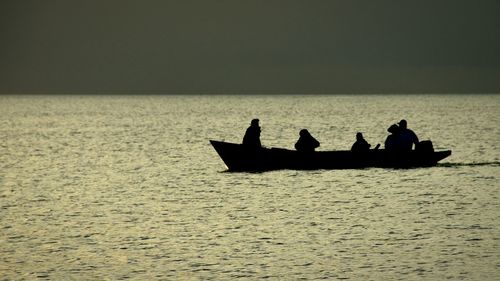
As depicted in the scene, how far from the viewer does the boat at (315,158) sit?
36.7 meters

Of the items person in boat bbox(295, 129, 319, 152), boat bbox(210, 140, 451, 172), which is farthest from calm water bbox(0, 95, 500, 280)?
person in boat bbox(295, 129, 319, 152)

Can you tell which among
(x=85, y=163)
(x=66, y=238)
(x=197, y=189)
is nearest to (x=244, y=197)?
(x=197, y=189)

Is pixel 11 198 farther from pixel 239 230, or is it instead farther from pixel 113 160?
pixel 113 160

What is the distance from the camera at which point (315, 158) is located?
36.8m

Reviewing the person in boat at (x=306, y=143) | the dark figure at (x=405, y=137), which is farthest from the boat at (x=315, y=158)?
the dark figure at (x=405, y=137)

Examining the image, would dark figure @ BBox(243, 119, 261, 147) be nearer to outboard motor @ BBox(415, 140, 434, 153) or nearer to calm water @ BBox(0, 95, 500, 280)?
calm water @ BBox(0, 95, 500, 280)

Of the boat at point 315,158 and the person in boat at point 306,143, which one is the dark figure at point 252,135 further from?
the person in boat at point 306,143

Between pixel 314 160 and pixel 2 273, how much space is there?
59.3 feet

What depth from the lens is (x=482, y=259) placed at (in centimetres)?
2134

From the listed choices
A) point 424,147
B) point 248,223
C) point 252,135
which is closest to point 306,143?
point 252,135

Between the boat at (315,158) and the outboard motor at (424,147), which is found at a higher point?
the outboard motor at (424,147)

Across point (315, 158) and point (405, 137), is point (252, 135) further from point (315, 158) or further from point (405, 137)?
point (405, 137)

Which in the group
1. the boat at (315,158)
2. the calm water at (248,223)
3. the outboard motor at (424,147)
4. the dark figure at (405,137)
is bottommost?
the calm water at (248,223)

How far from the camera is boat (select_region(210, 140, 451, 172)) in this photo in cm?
3672
